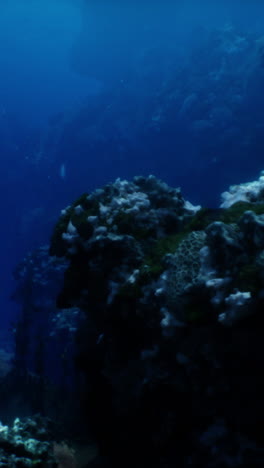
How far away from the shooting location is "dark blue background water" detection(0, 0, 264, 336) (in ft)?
84.5

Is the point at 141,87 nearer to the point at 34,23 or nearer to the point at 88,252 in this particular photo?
the point at 88,252

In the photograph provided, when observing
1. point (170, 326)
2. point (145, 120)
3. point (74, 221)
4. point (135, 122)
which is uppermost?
point (135, 122)

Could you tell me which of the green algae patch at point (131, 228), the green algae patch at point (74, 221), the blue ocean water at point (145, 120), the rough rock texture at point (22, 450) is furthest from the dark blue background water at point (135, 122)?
the rough rock texture at point (22, 450)

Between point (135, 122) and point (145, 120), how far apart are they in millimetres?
1114

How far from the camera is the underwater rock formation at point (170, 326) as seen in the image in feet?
10.1

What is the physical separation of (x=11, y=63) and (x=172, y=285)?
236 feet

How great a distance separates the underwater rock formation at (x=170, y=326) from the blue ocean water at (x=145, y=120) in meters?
20.3

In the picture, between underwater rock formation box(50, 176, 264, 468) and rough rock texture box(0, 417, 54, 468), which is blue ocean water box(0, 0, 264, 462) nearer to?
underwater rock formation box(50, 176, 264, 468)

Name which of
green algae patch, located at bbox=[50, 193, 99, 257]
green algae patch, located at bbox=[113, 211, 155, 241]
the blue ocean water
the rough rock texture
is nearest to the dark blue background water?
the blue ocean water

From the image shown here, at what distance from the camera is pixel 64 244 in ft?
17.9

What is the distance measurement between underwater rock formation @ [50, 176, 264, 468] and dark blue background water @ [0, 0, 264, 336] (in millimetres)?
20405

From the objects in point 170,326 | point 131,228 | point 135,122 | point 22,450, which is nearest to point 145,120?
point 135,122

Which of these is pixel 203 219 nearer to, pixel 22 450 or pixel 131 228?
pixel 131 228

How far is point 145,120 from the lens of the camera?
30047mm
